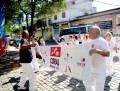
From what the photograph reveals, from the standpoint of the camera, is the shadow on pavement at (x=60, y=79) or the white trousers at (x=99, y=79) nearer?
the white trousers at (x=99, y=79)

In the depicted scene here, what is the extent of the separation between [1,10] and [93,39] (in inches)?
393

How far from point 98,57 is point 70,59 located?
1462 mm

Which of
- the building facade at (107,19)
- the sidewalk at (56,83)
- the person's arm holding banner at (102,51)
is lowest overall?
the sidewalk at (56,83)

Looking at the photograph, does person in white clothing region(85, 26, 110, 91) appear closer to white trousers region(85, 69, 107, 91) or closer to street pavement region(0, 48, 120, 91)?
white trousers region(85, 69, 107, 91)

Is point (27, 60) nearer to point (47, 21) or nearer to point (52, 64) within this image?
point (52, 64)

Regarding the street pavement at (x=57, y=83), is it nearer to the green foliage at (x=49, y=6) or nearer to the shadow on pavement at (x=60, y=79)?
the shadow on pavement at (x=60, y=79)

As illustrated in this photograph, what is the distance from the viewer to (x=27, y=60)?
6.69 metres

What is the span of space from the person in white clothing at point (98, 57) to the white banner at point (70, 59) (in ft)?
0.44

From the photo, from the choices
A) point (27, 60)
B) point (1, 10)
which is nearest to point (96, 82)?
point (27, 60)

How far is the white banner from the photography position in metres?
5.13

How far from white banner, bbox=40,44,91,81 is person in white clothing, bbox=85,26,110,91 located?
14 centimetres

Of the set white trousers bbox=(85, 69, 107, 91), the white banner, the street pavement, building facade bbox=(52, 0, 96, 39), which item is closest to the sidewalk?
the street pavement

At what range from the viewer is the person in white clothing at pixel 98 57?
15.8 ft

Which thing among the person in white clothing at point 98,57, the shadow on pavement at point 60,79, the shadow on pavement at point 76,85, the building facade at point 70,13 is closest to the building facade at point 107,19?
the building facade at point 70,13
